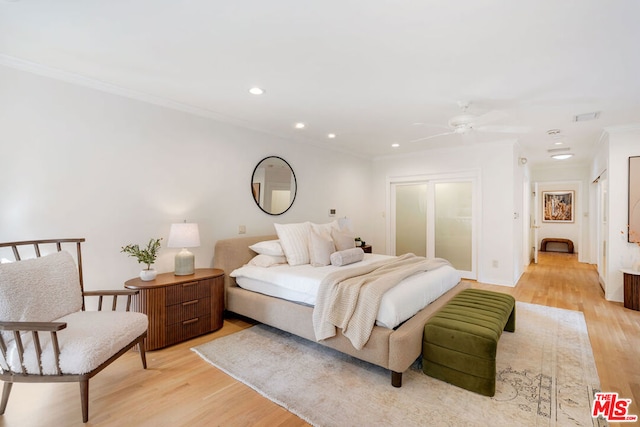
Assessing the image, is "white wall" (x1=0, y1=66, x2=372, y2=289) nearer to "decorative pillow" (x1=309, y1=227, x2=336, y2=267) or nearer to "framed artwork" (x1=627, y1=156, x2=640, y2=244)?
"decorative pillow" (x1=309, y1=227, x2=336, y2=267)

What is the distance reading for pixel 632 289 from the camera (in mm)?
3816

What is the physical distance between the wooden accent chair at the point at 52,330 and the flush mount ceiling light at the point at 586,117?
5141 mm

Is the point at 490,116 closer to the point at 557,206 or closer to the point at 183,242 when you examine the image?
the point at 183,242

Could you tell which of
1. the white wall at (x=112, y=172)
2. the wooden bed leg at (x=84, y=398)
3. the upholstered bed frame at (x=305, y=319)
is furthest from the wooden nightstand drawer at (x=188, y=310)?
the wooden bed leg at (x=84, y=398)

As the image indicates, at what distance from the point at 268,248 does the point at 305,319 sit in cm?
117

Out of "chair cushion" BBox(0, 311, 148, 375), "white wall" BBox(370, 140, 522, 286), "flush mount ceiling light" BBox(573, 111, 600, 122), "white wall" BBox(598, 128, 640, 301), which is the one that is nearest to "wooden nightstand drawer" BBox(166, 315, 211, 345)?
"chair cushion" BBox(0, 311, 148, 375)

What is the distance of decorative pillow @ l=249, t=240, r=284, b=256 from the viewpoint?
11.8 ft

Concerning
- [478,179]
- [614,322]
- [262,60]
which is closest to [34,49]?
[262,60]

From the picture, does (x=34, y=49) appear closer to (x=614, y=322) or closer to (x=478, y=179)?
(x=478, y=179)

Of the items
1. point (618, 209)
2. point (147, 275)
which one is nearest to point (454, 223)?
point (618, 209)

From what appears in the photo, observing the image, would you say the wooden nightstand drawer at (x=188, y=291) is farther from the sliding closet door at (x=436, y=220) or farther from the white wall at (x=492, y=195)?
the white wall at (x=492, y=195)

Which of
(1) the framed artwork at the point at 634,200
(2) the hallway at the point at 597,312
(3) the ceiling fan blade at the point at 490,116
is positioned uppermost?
(3) the ceiling fan blade at the point at 490,116

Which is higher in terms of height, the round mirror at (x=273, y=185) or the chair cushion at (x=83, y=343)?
the round mirror at (x=273, y=185)

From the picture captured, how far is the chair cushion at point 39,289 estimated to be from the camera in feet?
5.91
